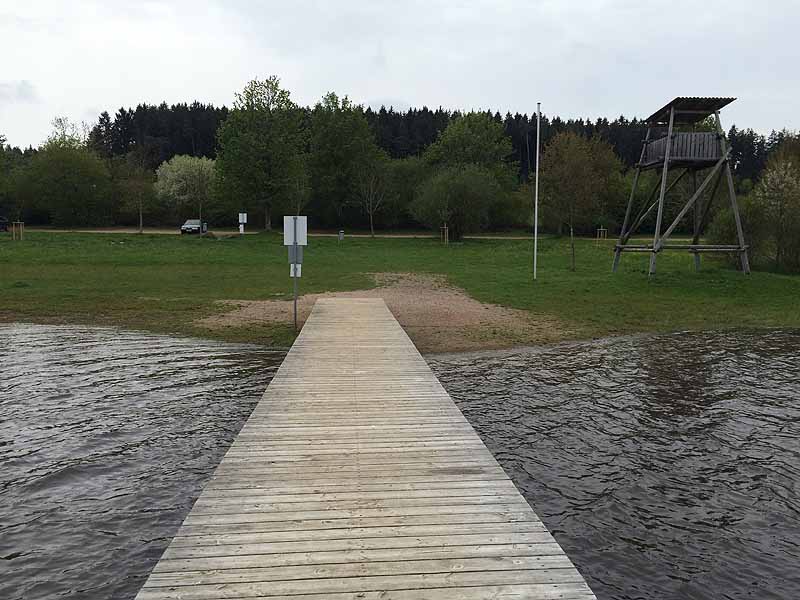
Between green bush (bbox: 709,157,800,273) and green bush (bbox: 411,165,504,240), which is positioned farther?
green bush (bbox: 411,165,504,240)

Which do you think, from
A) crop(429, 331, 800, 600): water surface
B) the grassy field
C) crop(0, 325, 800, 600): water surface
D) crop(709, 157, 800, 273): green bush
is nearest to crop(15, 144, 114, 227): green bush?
the grassy field

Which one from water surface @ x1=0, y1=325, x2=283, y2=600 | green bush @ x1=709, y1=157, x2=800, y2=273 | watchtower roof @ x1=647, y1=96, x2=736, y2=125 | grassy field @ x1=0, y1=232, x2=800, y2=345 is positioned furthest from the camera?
green bush @ x1=709, y1=157, x2=800, y2=273

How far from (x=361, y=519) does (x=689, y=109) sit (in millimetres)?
26191

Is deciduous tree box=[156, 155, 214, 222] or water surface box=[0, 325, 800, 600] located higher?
deciduous tree box=[156, 155, 214, 222]

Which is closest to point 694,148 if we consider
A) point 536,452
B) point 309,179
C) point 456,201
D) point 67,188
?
point 536,452

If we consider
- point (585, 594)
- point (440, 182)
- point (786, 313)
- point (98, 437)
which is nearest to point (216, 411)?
point (98, 437)

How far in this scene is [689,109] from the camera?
85.7 feet

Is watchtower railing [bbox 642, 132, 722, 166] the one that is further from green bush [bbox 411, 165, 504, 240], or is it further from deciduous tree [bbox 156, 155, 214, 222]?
deciduous tree [bbox 156, 155, 214, 222]

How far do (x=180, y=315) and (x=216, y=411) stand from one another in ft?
29.5

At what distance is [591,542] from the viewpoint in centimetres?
599

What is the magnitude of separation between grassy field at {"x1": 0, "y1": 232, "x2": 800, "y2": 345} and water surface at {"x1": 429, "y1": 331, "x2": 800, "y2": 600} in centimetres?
412

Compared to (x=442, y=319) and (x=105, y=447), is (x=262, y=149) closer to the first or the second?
(x=442, y=319)

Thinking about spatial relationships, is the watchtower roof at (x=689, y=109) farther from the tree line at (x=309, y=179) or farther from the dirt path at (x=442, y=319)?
the dirt path at (x=442, y=319)

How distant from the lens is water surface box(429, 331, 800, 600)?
18.4 ft
